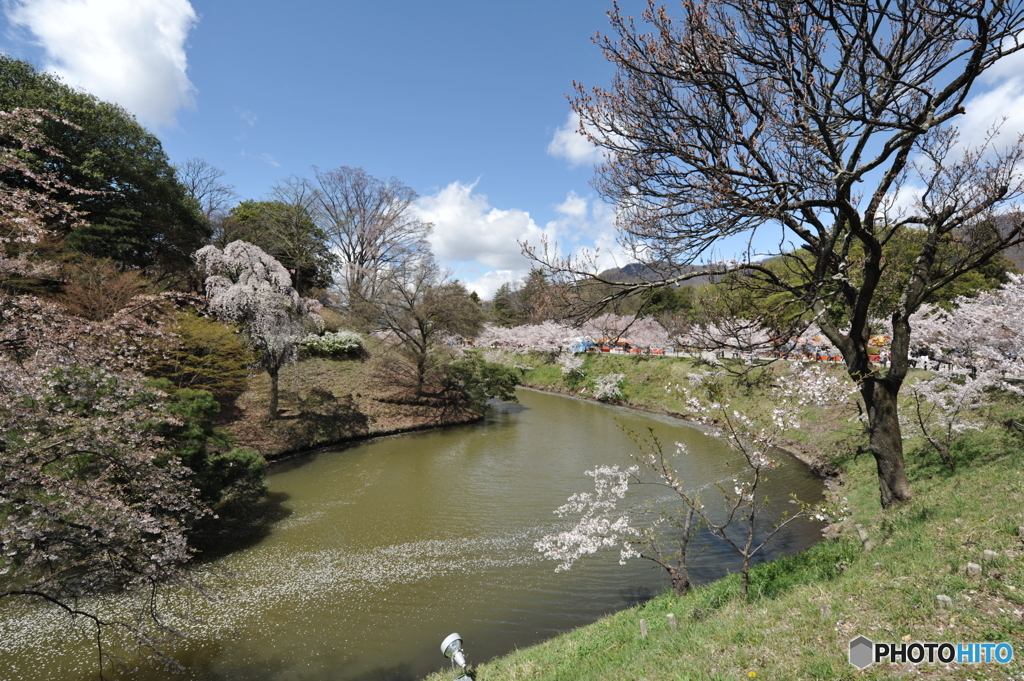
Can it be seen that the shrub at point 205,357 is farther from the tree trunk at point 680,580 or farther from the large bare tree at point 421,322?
the tree trunk at point 680,580

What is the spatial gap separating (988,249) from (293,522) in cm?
1317

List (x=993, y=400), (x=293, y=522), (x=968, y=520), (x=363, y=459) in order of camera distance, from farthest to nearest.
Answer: (x=363, y=459) → (x=993, y=400) → (x=293, y=522) → (x=968, y=520)

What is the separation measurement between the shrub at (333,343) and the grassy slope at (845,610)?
18.5 metres

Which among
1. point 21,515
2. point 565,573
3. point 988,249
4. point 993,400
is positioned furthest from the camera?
point 993,400

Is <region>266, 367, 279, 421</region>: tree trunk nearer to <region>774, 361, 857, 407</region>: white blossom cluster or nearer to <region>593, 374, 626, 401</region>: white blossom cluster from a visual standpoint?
<region>774, 361, 857, 407</region>: white blossom cluster

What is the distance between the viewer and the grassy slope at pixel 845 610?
3.15m

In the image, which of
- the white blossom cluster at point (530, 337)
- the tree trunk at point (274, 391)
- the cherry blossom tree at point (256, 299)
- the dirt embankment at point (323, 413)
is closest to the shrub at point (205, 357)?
the cherry blossom tree at point (256, 299)

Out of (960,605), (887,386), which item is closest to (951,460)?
(887,386)

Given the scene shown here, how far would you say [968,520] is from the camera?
16.1 feet

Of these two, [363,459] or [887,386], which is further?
[363,459]

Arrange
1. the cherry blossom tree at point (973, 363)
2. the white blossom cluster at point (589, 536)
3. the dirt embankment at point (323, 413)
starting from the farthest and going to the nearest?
the dirt embankment at point (323, 413), the cherry blossom tree at point (973, 363), the white blossom cluster at point (589, 536)

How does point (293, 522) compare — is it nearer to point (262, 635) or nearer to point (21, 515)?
point (262, 635)

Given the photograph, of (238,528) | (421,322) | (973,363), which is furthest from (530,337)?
(238,528)

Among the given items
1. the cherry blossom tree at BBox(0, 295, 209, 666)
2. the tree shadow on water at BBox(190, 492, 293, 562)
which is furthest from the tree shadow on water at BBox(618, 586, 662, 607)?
the tree shadow on water at BBox(190, 492, 293, 562)
